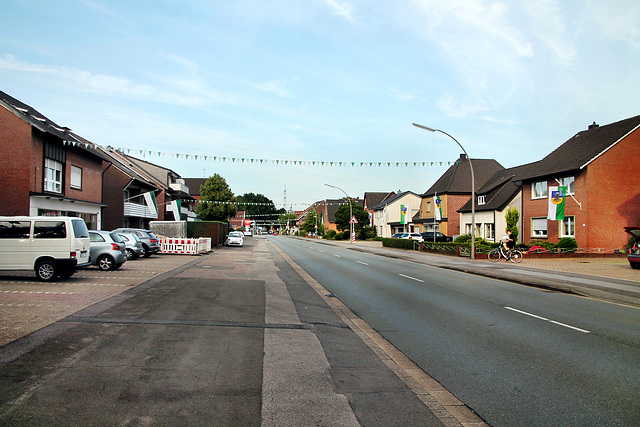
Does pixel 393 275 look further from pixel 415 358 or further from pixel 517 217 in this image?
pixel 517 217

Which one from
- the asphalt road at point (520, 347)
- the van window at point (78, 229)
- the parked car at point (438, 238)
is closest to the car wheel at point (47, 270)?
the van window at point (78, 229)

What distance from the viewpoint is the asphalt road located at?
4.54 meters

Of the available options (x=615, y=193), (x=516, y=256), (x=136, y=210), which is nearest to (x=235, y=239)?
(x=136, y=210)

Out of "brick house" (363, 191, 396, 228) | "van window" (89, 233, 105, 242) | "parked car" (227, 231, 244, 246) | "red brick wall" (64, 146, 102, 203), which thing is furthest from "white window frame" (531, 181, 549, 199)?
"brick house" (363, 191, 396, 228)

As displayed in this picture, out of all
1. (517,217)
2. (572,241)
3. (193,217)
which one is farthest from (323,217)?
(572,241)

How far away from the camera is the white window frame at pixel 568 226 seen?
31739mm

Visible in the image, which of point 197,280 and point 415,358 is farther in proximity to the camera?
point 197,280

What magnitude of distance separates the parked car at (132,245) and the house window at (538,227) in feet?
93.3

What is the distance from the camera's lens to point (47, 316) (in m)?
8.02

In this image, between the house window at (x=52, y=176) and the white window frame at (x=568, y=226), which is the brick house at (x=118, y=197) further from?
the white window frame at (x=568, y=226)

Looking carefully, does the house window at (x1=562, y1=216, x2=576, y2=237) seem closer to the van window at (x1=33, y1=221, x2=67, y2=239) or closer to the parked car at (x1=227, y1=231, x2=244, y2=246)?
the parked car at (x1=227, y1=231, x2=244, y2=246)

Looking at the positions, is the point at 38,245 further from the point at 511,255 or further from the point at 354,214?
the point at 354,214

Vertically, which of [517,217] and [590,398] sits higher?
[517,217]

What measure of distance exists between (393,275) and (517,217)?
80.7 ft
